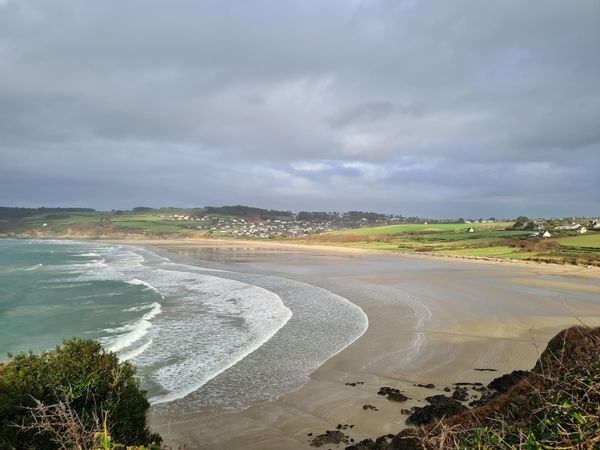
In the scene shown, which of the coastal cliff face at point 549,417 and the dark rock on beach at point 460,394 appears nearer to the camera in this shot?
the coastal cliff face at point 549,417

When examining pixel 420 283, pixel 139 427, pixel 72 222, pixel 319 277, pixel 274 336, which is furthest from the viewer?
pixel 72 222

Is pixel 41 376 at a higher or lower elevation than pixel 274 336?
higher

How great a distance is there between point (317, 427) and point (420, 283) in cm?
2492

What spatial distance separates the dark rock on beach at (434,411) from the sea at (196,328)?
3551mm

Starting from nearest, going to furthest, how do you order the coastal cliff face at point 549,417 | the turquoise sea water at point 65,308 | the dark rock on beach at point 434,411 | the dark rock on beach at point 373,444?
the coastal cliff face at point 549,417
the dark rock on beach at point 373,444
the dark rock on beach at point 434,411
the turquoise sea water at point 65,308

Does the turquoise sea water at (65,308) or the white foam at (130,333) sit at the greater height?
the white foam at (130,333)

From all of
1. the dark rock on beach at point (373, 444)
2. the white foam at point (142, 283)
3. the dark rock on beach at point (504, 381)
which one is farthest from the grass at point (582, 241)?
the dark rock on beach at point (373, 444)

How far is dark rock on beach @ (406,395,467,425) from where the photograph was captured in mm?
8288

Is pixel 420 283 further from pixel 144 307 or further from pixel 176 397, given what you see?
pixel 176 397

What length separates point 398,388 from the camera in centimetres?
1053

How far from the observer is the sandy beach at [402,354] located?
863 centimetres

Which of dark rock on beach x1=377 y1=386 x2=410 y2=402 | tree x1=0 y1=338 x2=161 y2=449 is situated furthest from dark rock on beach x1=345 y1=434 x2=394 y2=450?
tree x1=0 y1=338 x2=161 y2=449

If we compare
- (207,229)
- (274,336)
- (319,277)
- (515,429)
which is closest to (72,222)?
(207,229)

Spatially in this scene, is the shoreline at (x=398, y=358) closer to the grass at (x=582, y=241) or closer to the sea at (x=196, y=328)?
the sea at (x=196, y=328)
